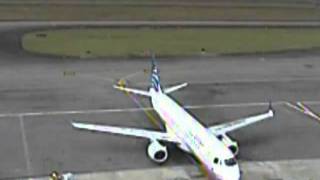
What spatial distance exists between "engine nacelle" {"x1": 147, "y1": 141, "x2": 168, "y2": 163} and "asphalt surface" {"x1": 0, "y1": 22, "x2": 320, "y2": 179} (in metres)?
0.83

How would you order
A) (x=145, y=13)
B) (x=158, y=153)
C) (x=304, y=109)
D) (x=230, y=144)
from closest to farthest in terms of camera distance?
(x=158, y=153)
(x=230, y=144)
(x=304, y=109)
(x=145, y=13)

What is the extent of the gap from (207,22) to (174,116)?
195 ft

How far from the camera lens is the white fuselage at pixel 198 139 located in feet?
121

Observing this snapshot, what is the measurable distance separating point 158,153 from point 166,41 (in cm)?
4437

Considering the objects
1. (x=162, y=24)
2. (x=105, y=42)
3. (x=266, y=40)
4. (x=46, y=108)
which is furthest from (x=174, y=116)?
(x=162, y=24)

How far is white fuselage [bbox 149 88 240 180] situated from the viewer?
3688cm

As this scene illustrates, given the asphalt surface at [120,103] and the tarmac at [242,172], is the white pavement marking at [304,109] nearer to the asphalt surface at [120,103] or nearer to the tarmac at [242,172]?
the asphalt surface at [120,103]

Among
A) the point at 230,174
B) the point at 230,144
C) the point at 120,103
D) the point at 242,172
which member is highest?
the point at 120,103

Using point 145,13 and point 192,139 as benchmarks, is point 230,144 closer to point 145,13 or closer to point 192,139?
point 192,139

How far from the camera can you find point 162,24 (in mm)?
98938

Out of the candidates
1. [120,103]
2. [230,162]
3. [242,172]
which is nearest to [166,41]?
[120,103]

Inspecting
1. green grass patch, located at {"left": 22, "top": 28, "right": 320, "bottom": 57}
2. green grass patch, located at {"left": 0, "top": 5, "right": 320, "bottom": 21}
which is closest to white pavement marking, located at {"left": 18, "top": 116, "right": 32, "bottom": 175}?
green grass patch, located at {"left": 22, "top": 28, "right": 320, "bottom": 57}

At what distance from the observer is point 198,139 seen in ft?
131

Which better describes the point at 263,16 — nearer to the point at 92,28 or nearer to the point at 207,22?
the point at 207,22
